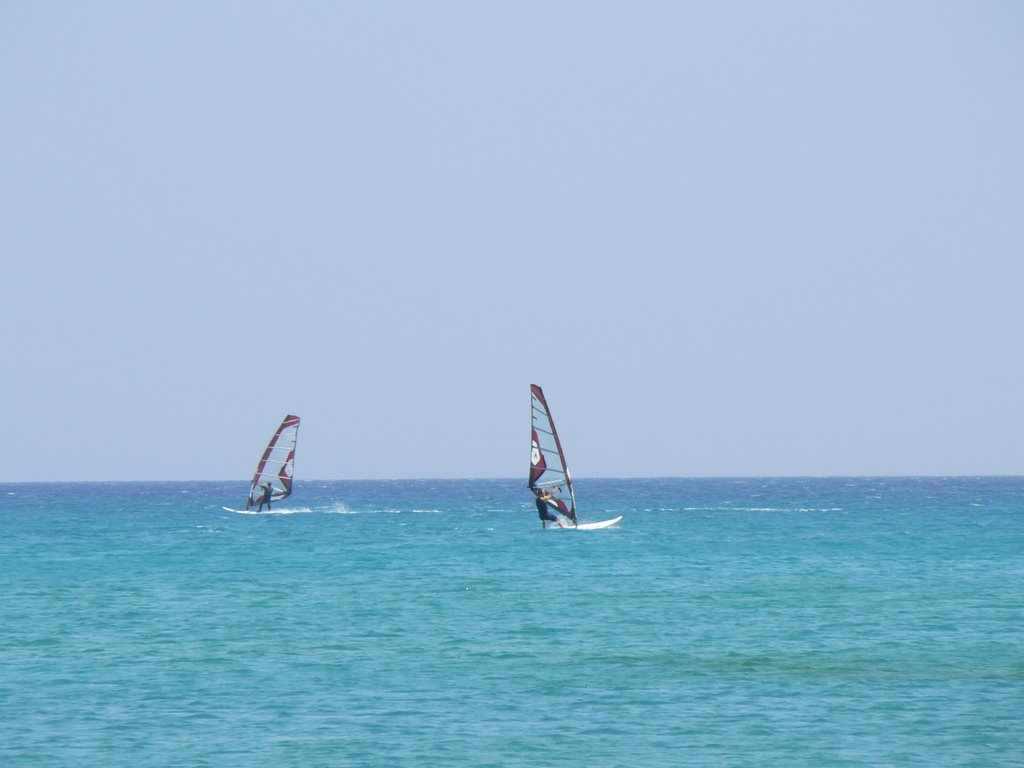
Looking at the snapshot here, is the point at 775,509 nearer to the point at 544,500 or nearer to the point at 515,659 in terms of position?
the point at 544,500

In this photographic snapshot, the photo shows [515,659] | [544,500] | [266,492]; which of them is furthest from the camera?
[266,492]

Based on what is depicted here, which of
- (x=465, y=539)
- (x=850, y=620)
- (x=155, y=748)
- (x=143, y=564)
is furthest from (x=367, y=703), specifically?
(x=465, y=539)

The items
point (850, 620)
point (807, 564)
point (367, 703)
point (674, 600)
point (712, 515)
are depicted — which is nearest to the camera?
point (367, 703)

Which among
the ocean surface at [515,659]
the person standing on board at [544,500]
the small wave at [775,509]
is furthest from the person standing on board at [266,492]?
the ocean surface at [515,659]

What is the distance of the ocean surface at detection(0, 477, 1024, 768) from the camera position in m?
18.0

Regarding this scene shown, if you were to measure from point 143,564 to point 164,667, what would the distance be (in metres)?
24.0

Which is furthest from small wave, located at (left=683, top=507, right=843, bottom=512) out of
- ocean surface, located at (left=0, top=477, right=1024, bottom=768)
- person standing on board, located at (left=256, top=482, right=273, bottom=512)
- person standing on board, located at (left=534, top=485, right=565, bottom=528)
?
ocean surface, located at (left=0, top=477, right=1024, bottom=768)

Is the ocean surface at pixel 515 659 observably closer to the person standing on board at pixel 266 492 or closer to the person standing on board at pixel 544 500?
the person standing on board at pixel 544 500

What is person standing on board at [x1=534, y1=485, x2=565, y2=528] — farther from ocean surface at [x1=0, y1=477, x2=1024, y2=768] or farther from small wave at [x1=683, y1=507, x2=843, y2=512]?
small wave at [x1=683, y1=507, x2=843, y2=512]

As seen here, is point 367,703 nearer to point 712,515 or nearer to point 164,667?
point 164,667

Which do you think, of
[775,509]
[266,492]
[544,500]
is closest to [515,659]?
[544,500]

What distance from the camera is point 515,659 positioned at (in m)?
24.7

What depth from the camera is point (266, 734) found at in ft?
61.4

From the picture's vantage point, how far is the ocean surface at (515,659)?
1805 cm
